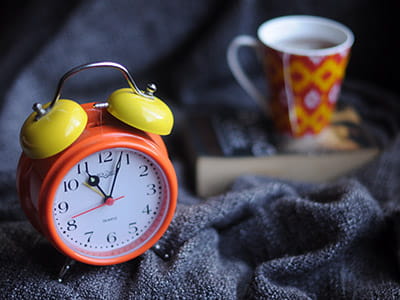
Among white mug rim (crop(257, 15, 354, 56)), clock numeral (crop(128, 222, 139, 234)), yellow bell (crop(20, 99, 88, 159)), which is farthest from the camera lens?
white mug rim (crop(257, 15, 354, 56))

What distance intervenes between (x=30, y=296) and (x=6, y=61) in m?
0.60

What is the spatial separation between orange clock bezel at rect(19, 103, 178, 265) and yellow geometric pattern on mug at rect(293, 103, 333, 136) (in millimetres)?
361

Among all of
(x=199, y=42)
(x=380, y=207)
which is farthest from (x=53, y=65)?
(x=380, y=207)

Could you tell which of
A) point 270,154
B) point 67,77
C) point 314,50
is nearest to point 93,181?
point 67,77

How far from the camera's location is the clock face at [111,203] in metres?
0.56

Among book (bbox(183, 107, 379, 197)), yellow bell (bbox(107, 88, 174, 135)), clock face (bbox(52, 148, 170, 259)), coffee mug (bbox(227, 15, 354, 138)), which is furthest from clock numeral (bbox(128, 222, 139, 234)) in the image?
coffee mug (bbox(227, 15, 354, 138))

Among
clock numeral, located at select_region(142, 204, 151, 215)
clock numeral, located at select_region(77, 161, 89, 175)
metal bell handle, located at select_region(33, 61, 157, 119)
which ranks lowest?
clock numeral, located at select_region(142, 204, 151, 215)

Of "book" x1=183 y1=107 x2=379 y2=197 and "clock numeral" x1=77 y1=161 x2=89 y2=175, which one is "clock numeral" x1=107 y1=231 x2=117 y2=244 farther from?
"book" x1=183 y1=107 x2=379 y2=197

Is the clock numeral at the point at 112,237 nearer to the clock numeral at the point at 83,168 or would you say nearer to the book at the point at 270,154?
the clock numeral at the point at 83,168

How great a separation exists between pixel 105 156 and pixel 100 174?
24mm

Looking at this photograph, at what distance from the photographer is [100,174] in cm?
57

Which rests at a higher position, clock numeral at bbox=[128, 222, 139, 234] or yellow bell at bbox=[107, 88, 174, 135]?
yellow bell at bbox=[107, 88, 174, 135]

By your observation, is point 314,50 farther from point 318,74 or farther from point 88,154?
point 88,154

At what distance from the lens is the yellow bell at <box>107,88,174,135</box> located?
0.54 m
